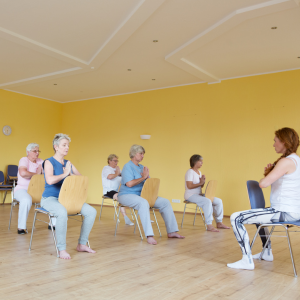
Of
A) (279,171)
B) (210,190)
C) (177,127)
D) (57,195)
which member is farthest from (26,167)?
(177,127)

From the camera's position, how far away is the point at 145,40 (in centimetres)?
486

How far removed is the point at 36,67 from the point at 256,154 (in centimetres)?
471

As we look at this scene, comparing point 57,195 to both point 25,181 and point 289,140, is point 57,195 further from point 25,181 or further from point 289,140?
point 289,140

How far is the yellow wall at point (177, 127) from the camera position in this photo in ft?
20.4

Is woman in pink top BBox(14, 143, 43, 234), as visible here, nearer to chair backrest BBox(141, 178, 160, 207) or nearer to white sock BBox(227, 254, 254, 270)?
chair backrest BBox(141, 178, 160, 207)

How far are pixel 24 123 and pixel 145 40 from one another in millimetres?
5009

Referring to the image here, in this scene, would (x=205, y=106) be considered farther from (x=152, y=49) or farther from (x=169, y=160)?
(x=152, y=49)

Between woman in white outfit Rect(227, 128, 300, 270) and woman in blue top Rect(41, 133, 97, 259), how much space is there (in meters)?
1.43

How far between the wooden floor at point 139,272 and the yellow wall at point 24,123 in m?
4.75

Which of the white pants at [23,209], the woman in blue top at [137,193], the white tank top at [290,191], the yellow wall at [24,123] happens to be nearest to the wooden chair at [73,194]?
the woman in blue top at [137,193]

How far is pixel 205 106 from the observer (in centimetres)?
695

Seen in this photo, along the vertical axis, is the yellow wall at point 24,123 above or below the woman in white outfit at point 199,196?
above

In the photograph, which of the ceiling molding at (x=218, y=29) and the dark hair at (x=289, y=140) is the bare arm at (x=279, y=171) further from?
the ceiling molding at (x=218, y=29)

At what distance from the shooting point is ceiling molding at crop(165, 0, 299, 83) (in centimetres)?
377
